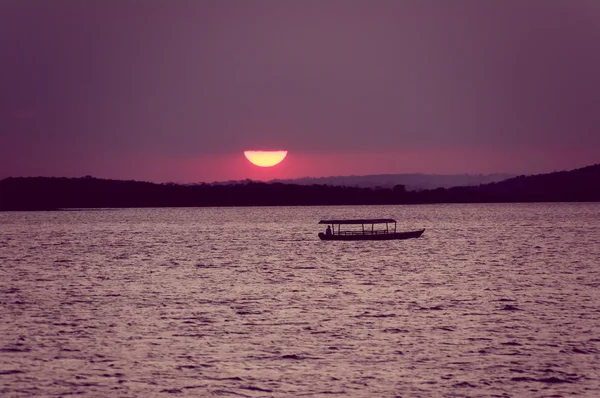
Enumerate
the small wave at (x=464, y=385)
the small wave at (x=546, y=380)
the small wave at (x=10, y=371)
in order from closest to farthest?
the small wave at (x=464, y=385), the small wave at (x=546, y=380), the small wave at (x=10, y=371)

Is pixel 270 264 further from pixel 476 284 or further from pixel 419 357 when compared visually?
→ pixel 419 357

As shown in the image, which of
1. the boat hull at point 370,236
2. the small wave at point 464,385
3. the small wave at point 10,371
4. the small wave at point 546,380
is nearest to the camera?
the small wave at point 464,385

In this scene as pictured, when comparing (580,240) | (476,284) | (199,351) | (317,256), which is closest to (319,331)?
(199,351)

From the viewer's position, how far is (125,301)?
60.3 m

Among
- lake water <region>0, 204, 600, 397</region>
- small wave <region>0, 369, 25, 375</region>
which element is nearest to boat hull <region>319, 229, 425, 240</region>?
lake water <region>0, 204, 600, 397</region>

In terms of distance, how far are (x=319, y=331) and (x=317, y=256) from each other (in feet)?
228

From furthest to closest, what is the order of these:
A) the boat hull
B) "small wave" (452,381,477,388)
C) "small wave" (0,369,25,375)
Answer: the boat hull
"small wave" (0,369,25,375)
"small wave" (452,381,477,388)

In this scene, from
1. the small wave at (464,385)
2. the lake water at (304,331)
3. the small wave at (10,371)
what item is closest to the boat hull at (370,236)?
the lake water at (304,331)

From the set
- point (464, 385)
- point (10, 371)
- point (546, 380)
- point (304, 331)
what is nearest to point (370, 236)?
point (304, 331)

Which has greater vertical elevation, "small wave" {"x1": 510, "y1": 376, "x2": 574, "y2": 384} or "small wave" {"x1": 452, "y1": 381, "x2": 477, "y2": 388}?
"small wave" {"x1": 452, "y1": 381, "x2": 477, "y2": 388}

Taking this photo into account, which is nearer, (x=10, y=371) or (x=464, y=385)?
(x=464, y=385)

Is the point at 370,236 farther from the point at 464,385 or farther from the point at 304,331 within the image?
the point at 464,385

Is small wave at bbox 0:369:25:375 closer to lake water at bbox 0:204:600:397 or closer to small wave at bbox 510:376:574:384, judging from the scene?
lake water at bbox 0:204:600:397

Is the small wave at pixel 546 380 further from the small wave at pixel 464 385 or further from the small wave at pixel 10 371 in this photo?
the small wave at pixel 10 371
